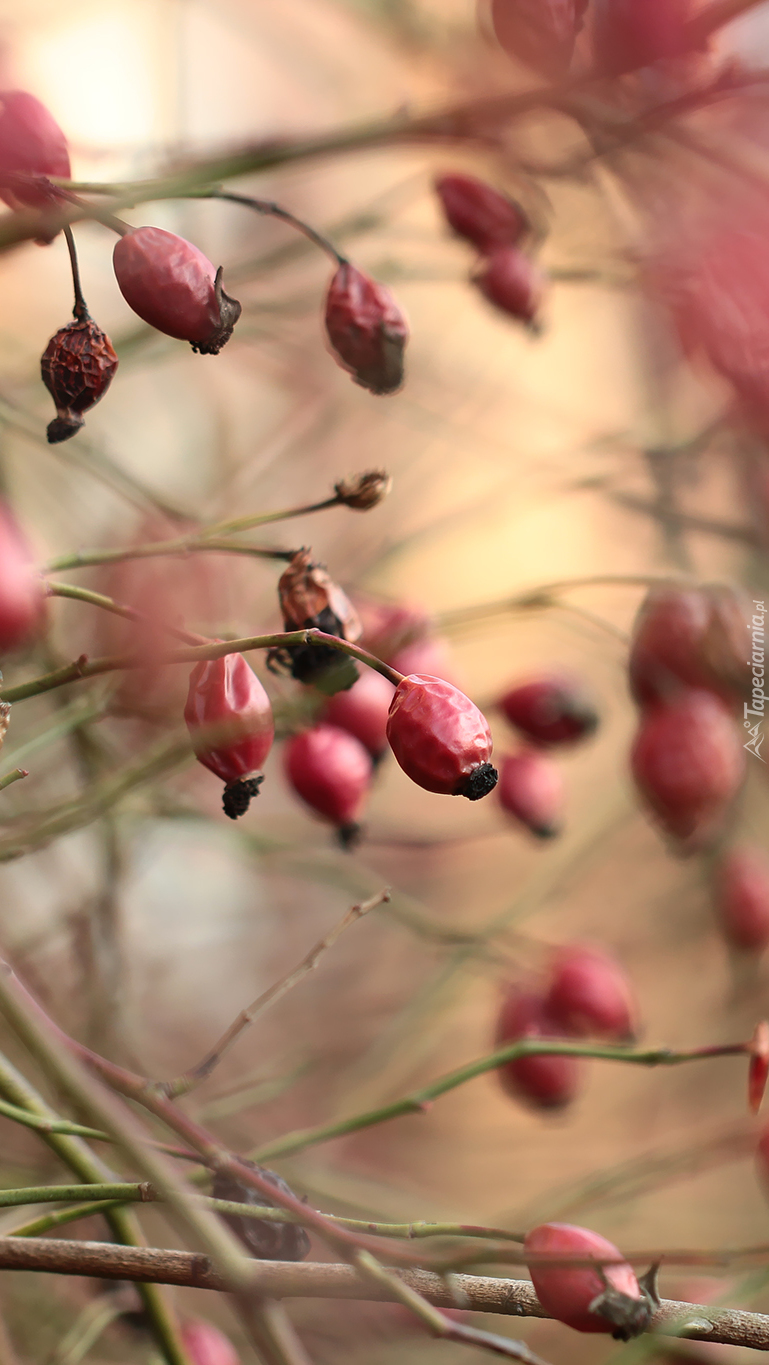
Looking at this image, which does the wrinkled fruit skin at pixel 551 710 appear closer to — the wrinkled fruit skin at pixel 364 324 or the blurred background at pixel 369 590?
the blurred background at pixel 369 590

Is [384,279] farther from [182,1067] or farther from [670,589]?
[182,1067]

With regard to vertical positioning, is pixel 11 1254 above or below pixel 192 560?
below

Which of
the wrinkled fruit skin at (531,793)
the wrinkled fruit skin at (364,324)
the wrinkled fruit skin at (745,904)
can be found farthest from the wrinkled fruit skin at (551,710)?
the wrinkled fruit skin at (364,324)

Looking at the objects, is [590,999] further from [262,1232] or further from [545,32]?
[545,32]

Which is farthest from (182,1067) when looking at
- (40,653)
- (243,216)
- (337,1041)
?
(243,216)

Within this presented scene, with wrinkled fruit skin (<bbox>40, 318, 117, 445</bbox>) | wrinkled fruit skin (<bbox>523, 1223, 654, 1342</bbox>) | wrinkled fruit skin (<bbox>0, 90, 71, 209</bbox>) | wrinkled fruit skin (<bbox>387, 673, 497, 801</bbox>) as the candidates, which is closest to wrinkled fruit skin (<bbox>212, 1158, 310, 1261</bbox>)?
wrinkled fruit skin (<bbox>523, 1223, 654, 1342</bbox>)

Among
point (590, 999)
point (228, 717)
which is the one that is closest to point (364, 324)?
point (228, 717)
